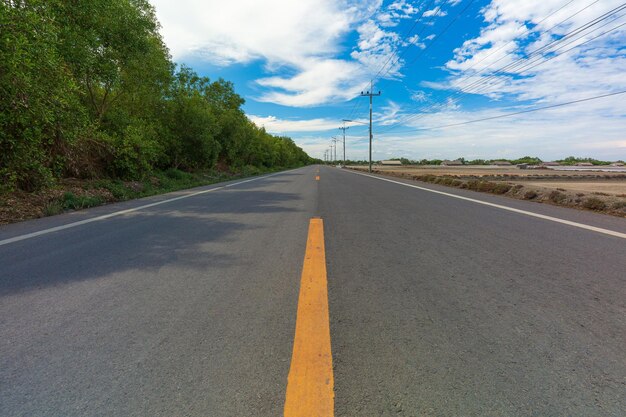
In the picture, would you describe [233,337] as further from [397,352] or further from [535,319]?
[535,319]

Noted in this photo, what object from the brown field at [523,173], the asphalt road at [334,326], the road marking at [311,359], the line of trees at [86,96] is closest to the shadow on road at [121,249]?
the asphalt road at [334,326]

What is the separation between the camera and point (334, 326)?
1.71 meters

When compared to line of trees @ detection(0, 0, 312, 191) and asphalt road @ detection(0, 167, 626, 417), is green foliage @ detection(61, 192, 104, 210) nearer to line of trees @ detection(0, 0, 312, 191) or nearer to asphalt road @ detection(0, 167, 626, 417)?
line of trees @ detection(0, 0, 312, 191)

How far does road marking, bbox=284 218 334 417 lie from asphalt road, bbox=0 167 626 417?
0.15ft

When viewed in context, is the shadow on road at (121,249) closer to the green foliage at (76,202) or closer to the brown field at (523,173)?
the green foliage at (76,202)

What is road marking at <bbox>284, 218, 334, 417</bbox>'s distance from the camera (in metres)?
1.17

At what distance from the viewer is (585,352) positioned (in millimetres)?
1477

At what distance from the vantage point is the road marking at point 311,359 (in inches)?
45.9

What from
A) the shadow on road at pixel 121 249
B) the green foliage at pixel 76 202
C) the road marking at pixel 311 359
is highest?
the green foliage at pixel 76 202

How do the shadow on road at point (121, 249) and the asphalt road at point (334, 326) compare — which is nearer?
the asphalt road at point (334, 326)

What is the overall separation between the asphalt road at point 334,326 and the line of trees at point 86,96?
477cm

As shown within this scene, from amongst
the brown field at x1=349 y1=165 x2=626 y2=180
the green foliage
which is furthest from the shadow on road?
the brown field at x1=349 y1=165 x2=626 y2=180

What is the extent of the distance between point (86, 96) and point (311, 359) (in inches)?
607

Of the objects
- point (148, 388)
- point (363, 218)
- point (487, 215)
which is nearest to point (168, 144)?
point (363, 218)
